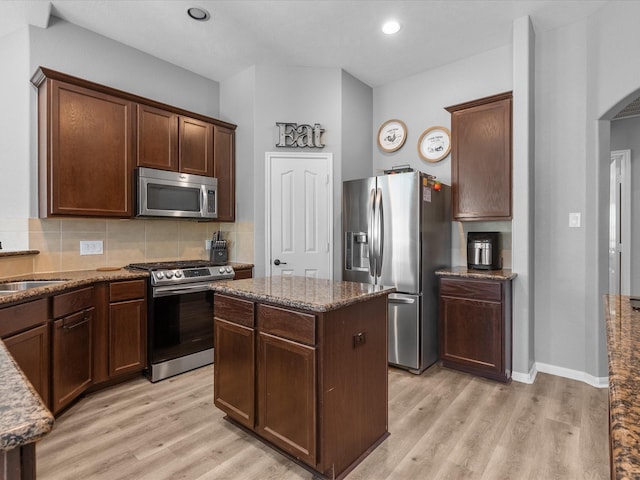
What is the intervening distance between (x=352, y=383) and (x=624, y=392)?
1.30 m

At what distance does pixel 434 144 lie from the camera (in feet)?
12.9

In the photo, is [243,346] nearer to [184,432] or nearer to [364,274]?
[184,432]

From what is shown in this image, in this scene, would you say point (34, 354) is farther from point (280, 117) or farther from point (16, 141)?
point (280, 117)

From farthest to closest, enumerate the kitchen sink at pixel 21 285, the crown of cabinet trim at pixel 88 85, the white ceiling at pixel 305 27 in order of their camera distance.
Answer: the white ceiling at pixel 305 27 < the crown of cabinet trim at pixel 88 85 < the kitchen sink at pixel 21 285

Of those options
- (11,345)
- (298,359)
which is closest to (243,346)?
(298,359)

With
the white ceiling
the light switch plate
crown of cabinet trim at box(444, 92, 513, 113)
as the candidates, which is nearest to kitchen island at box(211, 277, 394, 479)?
the light switch plate

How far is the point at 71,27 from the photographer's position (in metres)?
3.11

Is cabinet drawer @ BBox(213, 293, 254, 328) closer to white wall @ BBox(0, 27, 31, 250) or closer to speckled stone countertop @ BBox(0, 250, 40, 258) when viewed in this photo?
speckled stone countertop @ BBox(0, 250, 40, 258)

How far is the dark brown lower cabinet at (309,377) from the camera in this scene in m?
1.77

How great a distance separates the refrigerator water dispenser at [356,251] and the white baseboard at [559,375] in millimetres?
1621

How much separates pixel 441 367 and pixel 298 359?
2.06m

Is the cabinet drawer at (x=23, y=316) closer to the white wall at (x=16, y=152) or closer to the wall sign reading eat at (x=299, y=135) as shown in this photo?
the white wall at (x=16, y=152)

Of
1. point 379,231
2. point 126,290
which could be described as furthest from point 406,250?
point 126,290

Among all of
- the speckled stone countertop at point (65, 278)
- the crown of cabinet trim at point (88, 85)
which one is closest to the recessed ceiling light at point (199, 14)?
the crown of cabinet trim at point (88, 85)
